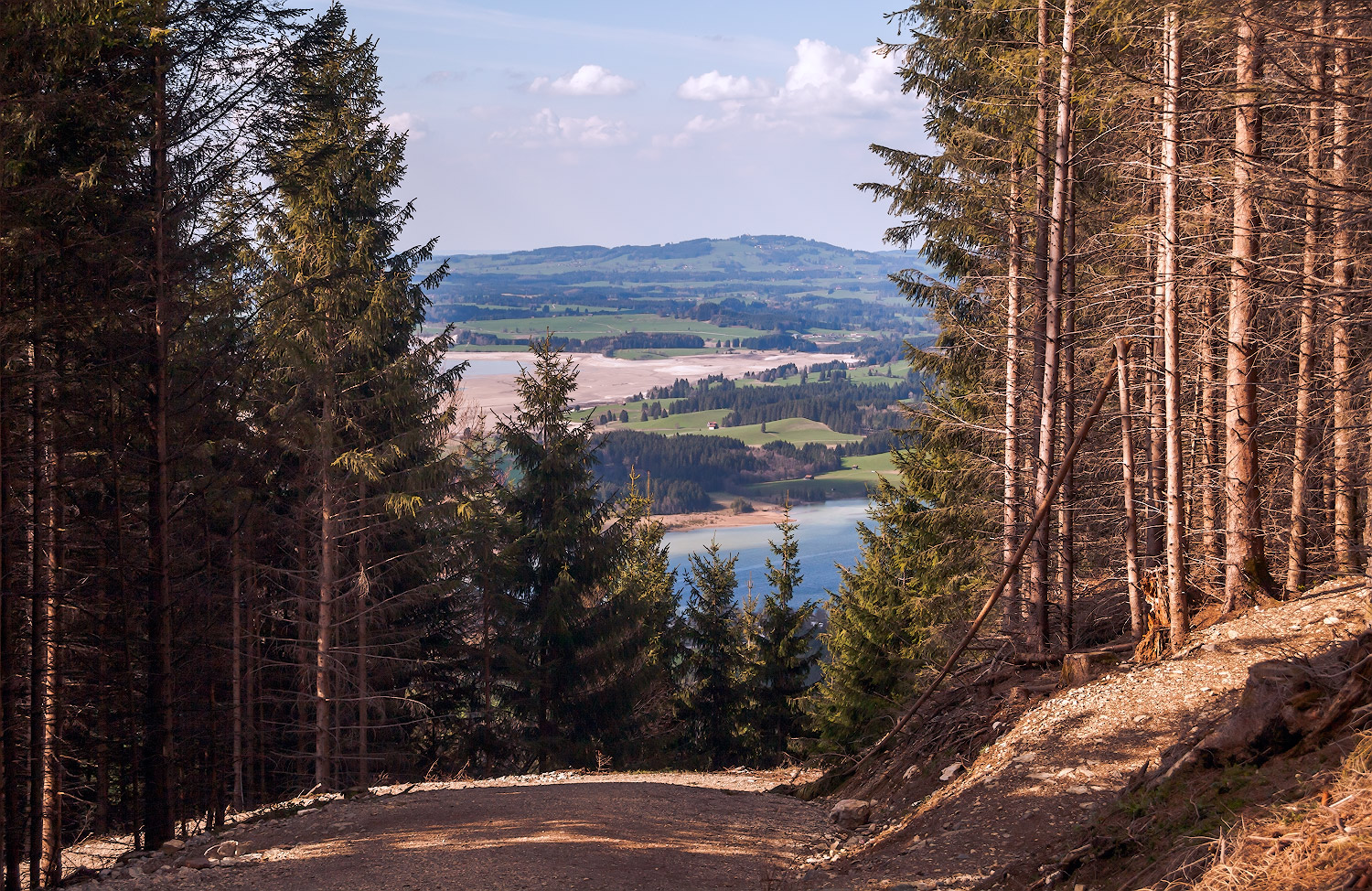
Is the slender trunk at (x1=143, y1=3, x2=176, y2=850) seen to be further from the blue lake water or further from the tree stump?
the blue lake water

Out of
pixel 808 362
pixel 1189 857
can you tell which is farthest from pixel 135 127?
pixel 808 362

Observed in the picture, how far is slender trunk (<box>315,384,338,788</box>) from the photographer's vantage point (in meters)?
16.5

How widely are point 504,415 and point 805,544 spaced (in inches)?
2135

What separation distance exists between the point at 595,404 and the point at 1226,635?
117 meters

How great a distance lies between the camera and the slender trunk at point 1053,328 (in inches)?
449

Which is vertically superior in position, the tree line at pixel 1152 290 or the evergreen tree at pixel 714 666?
the tree line at pixel 1152 290

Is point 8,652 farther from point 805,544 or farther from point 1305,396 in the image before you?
point 805,544

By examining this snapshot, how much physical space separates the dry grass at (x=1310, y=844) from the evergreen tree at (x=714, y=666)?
2436cm

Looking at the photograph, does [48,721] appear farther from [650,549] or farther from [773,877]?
[650,549]

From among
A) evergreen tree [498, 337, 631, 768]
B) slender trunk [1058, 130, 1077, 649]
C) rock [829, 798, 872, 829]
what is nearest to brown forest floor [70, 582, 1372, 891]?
rock [829, 798, 872, 829]

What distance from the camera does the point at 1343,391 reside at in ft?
32.3

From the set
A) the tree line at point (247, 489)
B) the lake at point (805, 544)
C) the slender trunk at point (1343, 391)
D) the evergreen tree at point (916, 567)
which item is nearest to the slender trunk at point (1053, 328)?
the evergreen tree at point (916, 567)

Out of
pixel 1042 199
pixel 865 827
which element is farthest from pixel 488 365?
pixel 865 827

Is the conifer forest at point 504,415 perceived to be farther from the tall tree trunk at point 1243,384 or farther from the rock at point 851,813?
the rock at point 851,813
